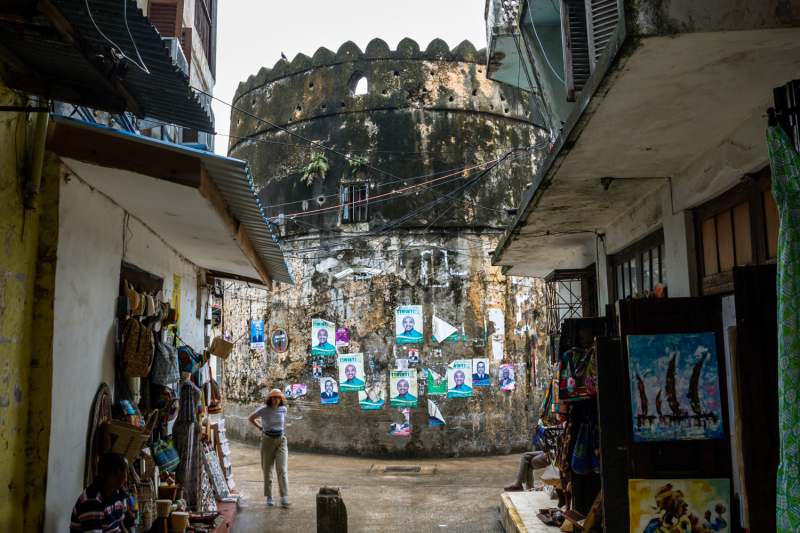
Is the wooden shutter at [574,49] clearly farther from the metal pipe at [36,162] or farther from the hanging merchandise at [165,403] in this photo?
the hanging merchandise at [165,403]

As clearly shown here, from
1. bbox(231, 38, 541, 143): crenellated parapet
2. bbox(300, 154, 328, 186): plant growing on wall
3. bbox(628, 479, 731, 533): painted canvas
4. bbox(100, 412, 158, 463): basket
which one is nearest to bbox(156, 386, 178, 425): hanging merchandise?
bbox(100, 412, 158, 463): basket

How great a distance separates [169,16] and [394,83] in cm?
800

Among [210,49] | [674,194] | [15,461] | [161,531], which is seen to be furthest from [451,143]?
[15,461]

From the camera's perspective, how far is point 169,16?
8.73 metres

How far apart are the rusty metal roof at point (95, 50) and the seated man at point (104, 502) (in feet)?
7.56

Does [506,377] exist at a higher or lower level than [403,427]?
higher

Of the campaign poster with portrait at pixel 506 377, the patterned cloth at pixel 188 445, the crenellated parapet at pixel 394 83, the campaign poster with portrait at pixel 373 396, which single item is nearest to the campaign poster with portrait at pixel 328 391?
the campaign poster with portrait at pixel 373 396

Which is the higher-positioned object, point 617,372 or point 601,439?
point 617,372

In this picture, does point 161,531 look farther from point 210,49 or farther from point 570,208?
point 210,49

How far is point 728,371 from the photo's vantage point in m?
4.63

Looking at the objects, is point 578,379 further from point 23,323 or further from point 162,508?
point 23,323

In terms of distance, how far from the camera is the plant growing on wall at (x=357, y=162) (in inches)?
612

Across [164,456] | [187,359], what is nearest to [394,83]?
[187,359]

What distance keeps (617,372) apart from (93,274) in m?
4.03
